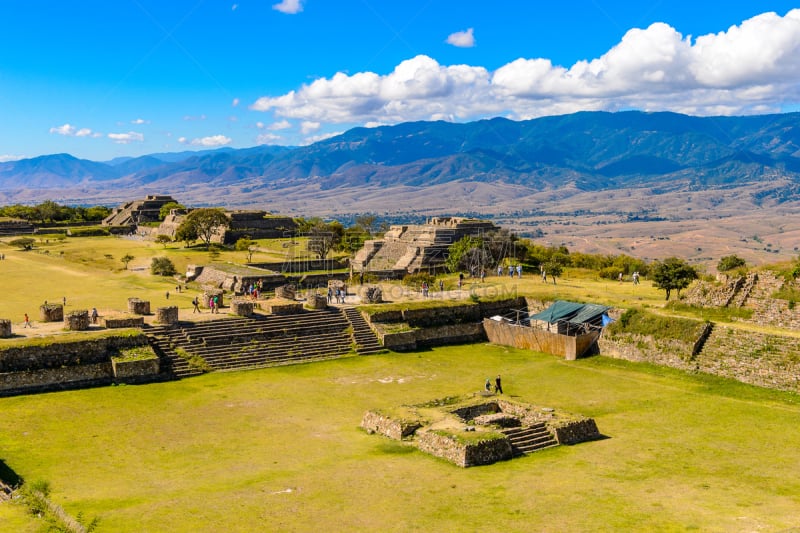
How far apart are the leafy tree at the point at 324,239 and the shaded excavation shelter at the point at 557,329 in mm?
28475

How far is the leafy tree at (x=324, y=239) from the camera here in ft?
215

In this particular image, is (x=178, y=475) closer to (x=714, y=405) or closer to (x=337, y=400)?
(x=337, y=400)

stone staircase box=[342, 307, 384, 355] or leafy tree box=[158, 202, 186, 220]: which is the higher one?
leafy tree box=[158, 202, 186, 220]

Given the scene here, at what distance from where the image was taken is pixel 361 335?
1420 inches

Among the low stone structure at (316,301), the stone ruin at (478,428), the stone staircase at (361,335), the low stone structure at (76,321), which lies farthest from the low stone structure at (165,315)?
the stone ruin at (478,428)

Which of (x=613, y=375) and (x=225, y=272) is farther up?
(x=225, y=272)

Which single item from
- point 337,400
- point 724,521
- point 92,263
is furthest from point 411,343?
point 92,263

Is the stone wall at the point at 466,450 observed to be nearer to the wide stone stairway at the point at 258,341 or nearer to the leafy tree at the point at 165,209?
the wide stone stairway at the point at 258,341

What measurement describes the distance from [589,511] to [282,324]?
2136 centimetres

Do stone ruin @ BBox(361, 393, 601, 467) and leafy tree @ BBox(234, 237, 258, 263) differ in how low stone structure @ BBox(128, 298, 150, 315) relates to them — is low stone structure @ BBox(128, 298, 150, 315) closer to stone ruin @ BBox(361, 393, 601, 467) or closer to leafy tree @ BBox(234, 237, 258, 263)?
stone ruin @ BBox(361, 393, 601, 467)

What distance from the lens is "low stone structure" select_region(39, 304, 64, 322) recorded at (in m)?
33.3

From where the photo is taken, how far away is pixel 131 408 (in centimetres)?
→ 2584

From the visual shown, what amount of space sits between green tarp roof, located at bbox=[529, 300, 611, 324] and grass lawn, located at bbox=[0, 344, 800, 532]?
5346 mm

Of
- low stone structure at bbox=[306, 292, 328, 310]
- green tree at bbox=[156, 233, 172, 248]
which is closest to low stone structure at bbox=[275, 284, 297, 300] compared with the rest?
low stone structure at bbox=[306, 292, 328, 310]
